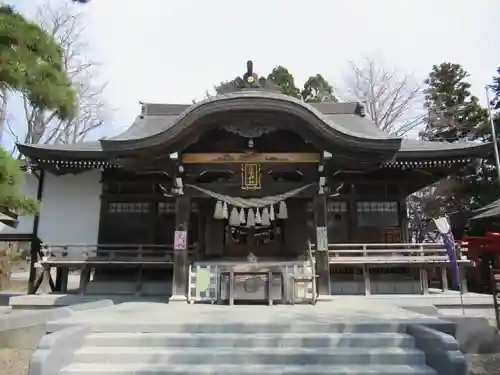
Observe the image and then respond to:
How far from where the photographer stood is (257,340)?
5844mm

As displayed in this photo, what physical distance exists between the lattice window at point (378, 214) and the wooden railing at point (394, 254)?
110 cm

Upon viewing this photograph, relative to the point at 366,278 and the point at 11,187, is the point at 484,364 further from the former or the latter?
the point at 11,187

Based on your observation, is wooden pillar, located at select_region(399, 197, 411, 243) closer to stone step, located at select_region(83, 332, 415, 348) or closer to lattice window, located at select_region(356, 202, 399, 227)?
lattice window, located at select_region(356, 202, 399, 227)

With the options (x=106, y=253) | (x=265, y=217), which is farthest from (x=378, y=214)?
(x=106, y=253)

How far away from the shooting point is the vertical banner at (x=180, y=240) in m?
9.62

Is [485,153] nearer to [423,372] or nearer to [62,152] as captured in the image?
[423,372]

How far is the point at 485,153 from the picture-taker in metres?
11.3

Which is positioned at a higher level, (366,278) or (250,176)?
(250,176)

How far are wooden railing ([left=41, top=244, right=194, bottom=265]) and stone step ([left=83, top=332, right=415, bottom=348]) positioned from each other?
5017mm

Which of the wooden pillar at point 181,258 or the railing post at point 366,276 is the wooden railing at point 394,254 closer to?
the railing post at point 366,276

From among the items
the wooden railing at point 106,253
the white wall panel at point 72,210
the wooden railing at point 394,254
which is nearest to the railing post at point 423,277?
the wooden railing at point 394,254

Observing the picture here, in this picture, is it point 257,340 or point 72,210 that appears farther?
point 72,210

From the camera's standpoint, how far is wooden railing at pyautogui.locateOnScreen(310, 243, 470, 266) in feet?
34.9

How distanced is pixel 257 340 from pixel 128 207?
812 centimetres
